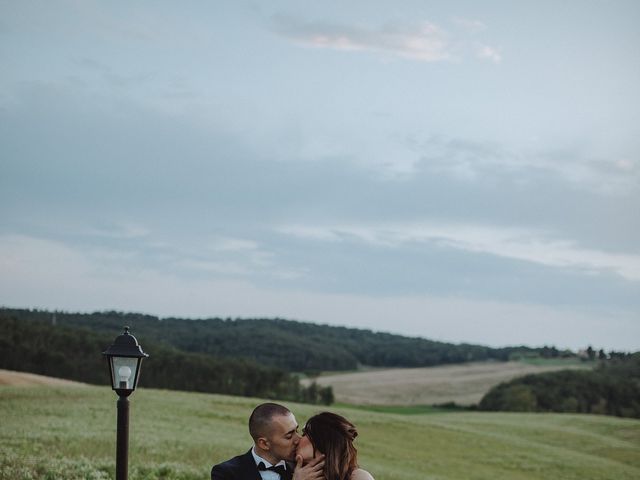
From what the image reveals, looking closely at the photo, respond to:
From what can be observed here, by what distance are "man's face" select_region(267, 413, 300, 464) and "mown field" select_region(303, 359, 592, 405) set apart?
92.6 meters

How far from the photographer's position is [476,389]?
364ft

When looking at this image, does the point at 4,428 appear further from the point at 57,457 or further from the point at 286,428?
the point at 286,428

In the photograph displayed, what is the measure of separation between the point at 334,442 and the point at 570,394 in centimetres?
10093

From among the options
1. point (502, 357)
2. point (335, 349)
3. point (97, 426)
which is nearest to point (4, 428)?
point (97, 426)

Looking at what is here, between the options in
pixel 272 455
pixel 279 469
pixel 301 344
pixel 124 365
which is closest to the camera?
pixel 272 455

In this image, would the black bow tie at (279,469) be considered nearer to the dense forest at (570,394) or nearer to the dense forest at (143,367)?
the dense forest at (143,367)

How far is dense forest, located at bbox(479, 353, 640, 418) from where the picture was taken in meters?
97.5

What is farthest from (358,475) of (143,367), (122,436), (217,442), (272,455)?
(143,367)

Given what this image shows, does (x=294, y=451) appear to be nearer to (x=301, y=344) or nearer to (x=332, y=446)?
(x=332, y=446)

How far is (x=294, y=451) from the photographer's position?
6.09m

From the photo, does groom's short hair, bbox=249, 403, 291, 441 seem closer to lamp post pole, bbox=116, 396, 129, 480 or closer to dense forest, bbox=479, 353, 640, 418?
lamp post pole, bbox=116, 396, 129, 480

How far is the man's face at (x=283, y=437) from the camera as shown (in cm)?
603

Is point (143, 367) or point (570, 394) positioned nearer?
point (143, 367)

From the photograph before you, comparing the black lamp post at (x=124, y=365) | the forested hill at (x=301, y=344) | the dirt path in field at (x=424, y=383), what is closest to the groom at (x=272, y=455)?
the black lamp post at (x=124, y=365)
